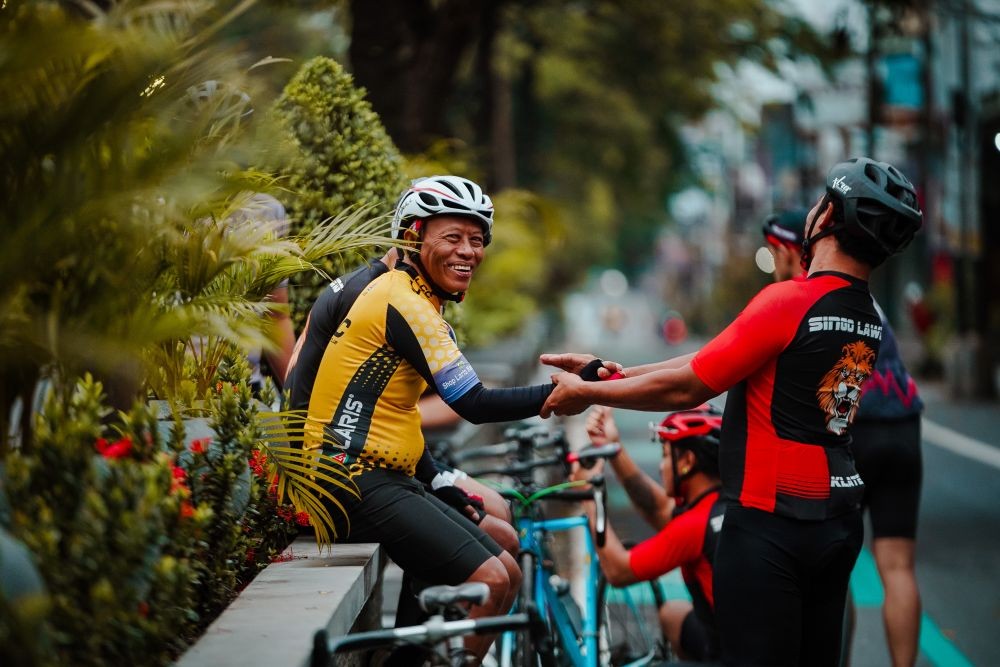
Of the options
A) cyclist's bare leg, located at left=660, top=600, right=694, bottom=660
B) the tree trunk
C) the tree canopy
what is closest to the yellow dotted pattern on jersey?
cyclist's bare leg, located at left=660, top=600, right=694, bottom=660

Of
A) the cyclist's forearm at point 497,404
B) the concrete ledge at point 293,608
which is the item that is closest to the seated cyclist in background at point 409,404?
the cyclist's forearm at point 497,404

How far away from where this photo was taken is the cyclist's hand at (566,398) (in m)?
4.54

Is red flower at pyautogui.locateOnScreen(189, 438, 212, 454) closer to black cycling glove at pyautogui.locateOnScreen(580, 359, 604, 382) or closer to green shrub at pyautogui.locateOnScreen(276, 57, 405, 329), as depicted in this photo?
black cycling glove at pyautogui.locateOnScreen(580, 359, 604, 382)

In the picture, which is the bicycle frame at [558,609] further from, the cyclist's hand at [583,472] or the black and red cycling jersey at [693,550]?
the black and red cycling jersey at [693,550]

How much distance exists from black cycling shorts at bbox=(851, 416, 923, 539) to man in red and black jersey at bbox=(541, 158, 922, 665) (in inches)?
76.5

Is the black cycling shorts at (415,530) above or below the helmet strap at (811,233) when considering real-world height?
below

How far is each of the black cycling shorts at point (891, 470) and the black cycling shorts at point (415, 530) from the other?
7.70ft

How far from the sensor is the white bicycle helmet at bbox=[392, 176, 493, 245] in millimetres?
4641

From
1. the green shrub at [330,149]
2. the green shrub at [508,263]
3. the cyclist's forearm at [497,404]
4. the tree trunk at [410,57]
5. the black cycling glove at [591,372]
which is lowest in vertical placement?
the cyclist's forearm at [497,404]

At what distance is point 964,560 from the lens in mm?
10047

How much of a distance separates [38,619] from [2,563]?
197 millimetres

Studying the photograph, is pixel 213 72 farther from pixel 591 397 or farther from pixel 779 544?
pixel 779 544

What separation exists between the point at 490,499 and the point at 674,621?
42.7 inches

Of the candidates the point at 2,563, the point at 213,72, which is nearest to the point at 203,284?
the point at 213,72
